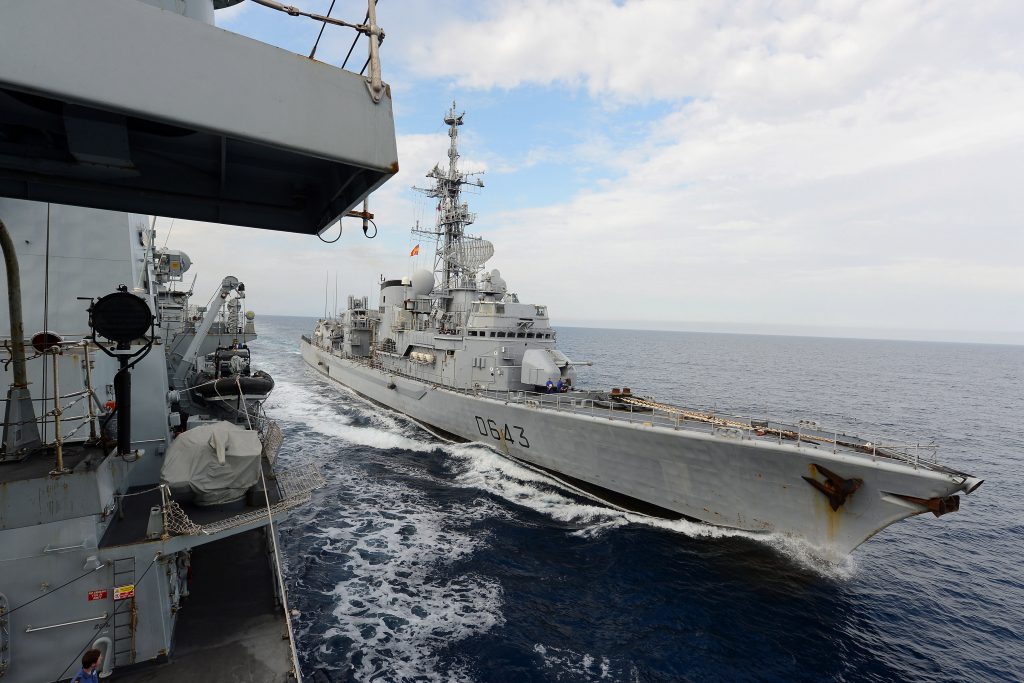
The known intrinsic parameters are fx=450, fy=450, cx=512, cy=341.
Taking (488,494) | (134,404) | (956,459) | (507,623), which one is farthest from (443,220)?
(956,459)

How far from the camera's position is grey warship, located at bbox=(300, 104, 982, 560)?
10711 millimetres

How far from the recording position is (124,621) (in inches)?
232

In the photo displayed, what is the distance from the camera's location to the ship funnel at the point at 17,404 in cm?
539

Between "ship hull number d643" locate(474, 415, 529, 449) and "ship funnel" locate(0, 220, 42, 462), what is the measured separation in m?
13.5

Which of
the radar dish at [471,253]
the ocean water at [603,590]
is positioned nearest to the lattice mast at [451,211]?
the radar dish at [471,253]

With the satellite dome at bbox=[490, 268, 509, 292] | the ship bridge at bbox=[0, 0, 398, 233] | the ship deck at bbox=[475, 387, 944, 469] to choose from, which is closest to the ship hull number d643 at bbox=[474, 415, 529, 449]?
the ship deck at bbox=[475, 387, 944, 469]

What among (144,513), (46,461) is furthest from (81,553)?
(46,461)

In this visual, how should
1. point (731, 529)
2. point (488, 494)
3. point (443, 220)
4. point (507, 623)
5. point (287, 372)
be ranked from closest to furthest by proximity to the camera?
point (507, 623) → point (731, 529) → point (488, 494) → point (443, 220) → point (287, 372)

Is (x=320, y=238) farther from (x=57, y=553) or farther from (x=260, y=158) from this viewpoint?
(x=57, y=553)

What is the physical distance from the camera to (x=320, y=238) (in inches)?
210

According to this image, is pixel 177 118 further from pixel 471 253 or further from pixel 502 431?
pixel 471 253

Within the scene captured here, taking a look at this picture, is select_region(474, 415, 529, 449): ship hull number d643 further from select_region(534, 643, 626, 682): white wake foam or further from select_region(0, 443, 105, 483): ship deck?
Answer: select_region(0, 443, 105, 483): ship deck

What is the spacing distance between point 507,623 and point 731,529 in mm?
7333

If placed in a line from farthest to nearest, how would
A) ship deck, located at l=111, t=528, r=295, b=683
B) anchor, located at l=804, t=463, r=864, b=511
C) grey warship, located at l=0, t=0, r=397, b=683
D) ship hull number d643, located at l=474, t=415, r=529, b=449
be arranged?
ship hull number d643, located at l=474, t=415, r=529, b=449, anchor, located at l=804, t=463, r=864, b=511, ship deck, located at l=111, t=528, r=295, b=683, grey warship, located at l=0, t=0, r=397, b=683
